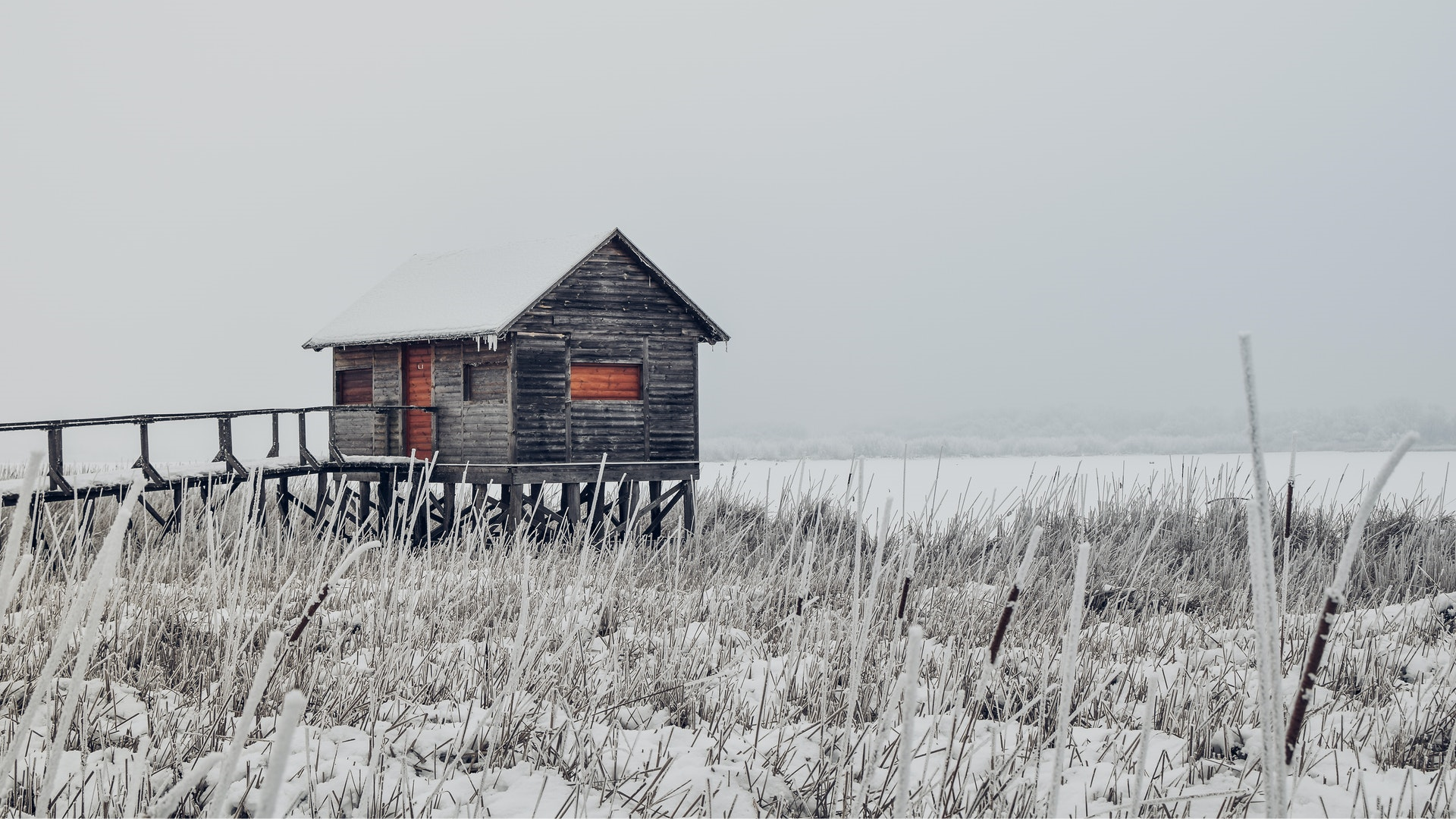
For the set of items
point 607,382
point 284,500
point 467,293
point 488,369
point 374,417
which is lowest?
point 284,500

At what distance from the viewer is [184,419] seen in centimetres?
1472

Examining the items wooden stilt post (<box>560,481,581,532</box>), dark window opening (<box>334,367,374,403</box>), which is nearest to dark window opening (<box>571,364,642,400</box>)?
wooden stilt post (<box>560,481,581,532</box>)

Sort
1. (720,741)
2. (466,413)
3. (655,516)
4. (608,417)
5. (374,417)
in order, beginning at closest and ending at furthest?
(720,741) → (466,413) → (608,417) → (374,417) → (655,516)

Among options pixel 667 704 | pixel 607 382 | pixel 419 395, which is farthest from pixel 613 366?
pixel 667 704

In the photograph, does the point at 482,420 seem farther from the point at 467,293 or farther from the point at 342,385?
the point at 342,385

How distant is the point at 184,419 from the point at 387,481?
4267mm

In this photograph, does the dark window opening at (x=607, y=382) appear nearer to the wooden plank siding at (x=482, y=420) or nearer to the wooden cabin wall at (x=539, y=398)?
the wooden cabin wall at (x=539, y=398)

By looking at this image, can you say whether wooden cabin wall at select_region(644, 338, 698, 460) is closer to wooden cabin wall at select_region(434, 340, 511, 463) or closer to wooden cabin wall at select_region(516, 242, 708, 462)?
wooden cabin wall at select_region(516, 242, 708, 462)

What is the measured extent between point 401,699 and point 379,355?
15556 mm

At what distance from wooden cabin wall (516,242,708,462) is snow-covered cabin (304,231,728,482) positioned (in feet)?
0.06

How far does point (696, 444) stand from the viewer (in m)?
19.0

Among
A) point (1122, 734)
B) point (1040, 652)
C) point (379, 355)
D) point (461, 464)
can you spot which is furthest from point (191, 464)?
point (1122, 734)

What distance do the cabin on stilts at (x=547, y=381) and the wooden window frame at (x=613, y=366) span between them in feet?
0.09

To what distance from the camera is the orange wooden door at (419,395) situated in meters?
18.9
